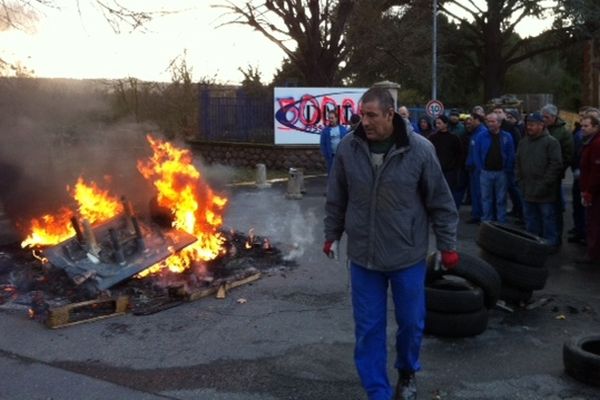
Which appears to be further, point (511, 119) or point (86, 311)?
point (511, 119)

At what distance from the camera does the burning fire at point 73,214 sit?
8297 mm

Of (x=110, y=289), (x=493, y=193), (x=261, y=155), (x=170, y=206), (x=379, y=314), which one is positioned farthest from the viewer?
(x=261, y=155)

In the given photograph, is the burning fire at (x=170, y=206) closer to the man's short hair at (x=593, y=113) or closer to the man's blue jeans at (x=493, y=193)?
the man's blue jeans at (x=493, y=193)

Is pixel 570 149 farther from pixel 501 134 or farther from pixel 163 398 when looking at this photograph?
pixel 163 398

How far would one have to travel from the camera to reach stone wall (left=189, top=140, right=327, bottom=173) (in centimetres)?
1994

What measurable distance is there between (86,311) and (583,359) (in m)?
4.47

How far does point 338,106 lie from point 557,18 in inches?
784

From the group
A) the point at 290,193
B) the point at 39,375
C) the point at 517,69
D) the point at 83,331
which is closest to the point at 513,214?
the point at 290,193

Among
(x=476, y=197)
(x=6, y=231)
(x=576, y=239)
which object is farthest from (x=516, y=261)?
(x=6, y=231)

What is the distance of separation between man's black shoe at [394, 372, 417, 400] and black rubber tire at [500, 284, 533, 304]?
2224 mm

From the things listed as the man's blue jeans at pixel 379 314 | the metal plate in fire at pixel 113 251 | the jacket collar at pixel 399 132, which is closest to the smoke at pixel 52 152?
the metal plate in fire at pixel 113 251

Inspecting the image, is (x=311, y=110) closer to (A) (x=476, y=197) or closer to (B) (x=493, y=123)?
(A) (x=476, y=197)

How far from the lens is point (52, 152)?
1055cm

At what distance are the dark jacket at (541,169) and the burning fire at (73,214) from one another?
5.48m
